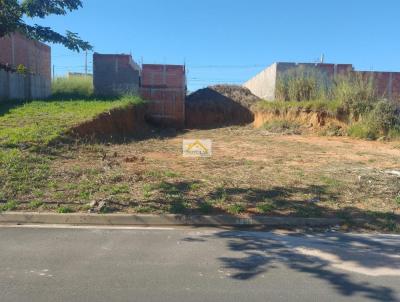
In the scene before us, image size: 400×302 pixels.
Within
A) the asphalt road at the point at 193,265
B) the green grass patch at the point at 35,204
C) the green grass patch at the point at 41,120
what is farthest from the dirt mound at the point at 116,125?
the asphalt road at the point at 193,265

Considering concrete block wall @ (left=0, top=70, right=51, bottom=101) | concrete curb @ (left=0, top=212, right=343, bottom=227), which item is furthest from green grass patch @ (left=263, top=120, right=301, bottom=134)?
concrete curb @ (left=0, top=212, right=343, bottom=227)

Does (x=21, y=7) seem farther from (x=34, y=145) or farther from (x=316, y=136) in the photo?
(x=316, y=136)

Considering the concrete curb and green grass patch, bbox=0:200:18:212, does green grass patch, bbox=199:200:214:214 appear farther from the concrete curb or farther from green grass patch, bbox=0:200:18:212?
green grass patch, bbox=0:200:18:212

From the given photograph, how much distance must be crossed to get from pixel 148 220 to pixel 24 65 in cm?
1557

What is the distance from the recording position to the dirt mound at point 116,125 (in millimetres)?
14319

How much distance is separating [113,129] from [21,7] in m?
10.0

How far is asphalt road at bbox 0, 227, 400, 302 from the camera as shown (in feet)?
13.5

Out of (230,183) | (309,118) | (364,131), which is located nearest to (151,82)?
(309,118)

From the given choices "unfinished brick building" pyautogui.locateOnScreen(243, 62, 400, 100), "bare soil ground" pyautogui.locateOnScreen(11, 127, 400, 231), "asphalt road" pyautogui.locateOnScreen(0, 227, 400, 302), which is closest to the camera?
"asphalt road" pyautogui.locateOnScreen(0, 227, 400, 302)

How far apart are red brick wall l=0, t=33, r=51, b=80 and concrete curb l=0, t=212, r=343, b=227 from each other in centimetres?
1881

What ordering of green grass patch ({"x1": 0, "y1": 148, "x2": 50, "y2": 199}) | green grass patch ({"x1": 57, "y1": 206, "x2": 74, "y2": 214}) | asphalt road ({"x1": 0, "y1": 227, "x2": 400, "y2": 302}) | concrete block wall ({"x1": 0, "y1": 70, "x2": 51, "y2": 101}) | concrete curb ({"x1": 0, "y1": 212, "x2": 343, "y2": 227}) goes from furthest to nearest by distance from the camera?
concrete block wall ({"x1": 0, "y1": 70, "x2": 51, "y2": 101}) < green grass patch ({"x1": 0, "y1": 148, "x2": 50, "y2": 199}) < green grass patch ({"x1": 57, "y1": 206, "x2": 74, "y2": 214}) < concrete curb ({"x1": 0, "y1": 212, "x2": 343, "y2": 227}) < asphalt road ({"x1": 0, "y1": 227, "x2": 400, "y2": 302})

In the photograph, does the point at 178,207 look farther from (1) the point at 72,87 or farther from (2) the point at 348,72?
(1) the point at 72,87

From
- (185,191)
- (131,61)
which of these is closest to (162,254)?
(185,191)

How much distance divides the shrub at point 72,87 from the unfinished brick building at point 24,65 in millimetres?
812
